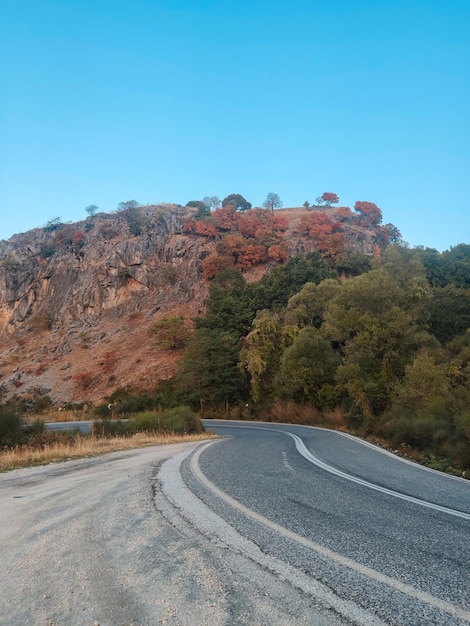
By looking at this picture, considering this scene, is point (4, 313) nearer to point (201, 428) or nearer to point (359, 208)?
point (201, 428)

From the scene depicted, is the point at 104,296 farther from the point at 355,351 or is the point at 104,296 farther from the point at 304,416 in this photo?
the point at 355,351

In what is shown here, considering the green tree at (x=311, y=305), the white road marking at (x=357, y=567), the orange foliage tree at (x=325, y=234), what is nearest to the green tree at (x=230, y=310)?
the green tree at (x=311, y=305)

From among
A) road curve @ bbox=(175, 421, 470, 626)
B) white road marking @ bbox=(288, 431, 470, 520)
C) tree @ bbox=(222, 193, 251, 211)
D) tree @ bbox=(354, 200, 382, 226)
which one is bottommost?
white road marking @ bbox=(288, 431, 470, 520)

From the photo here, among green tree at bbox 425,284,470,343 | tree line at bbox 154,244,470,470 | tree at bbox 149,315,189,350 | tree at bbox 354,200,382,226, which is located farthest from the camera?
tree at bbox 354,200,382,226

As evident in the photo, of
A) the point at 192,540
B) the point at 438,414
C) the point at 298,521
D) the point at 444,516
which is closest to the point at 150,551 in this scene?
the point at 192,540

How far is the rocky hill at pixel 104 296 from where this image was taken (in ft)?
167

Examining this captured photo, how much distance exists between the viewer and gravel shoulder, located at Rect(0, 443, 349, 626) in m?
2.39

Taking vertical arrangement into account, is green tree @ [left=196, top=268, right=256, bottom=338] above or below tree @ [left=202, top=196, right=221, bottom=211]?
below

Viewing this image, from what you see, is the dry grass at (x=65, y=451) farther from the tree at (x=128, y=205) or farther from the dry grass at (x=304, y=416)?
the tree at (x=128, y=205)

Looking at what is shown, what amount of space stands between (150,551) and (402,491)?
4374 mm

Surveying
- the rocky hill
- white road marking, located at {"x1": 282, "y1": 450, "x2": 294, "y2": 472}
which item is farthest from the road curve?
the rocky hill

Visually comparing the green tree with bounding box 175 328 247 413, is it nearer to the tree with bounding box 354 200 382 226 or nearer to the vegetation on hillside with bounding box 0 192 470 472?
the vegetation on hillside with bounding box 0 192 470 472

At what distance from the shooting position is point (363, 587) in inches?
105

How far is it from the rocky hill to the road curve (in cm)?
4090
